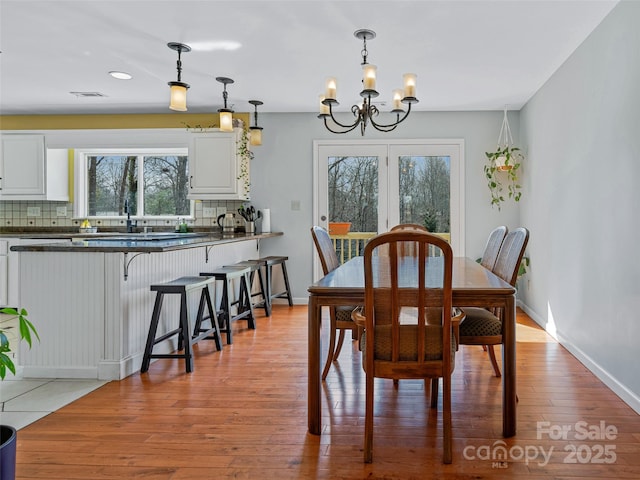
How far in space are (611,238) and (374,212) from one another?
2948 mm

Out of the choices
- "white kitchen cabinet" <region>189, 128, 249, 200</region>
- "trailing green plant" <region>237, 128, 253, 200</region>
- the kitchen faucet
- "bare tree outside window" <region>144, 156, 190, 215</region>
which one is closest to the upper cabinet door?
the kitchen faucet

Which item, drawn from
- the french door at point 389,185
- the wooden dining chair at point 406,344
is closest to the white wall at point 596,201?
the french door at point 389,185

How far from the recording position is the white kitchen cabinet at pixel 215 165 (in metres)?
5.18

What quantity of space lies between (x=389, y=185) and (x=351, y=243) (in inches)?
32.9

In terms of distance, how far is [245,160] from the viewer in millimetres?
5395

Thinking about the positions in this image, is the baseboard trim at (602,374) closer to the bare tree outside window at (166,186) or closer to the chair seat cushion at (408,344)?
the chair seat cushion at (408,344)

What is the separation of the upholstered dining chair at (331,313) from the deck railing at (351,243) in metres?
2.28

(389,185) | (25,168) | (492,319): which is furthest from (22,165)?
(492,319)

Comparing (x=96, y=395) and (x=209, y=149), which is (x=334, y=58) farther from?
(x=96, y=395)

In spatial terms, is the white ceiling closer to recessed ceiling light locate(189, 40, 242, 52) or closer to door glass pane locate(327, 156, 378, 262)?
recessed ceiling light locate(189, 40, 242, 52)

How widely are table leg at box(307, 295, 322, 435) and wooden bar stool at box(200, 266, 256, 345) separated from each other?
165cm

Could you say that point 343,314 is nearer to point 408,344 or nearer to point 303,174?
point 408,344

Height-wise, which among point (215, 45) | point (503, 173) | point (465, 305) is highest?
Result: point (215, 45)

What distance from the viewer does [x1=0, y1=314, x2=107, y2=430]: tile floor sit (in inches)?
89.5
